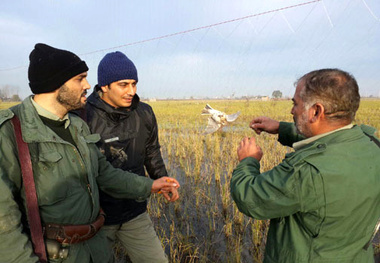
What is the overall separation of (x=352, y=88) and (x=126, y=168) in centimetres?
170

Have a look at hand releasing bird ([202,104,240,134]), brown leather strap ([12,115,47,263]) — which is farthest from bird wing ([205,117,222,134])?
brown leather strap ([12,115,47,263])

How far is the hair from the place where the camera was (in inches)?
40.9

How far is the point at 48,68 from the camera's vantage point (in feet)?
4.51

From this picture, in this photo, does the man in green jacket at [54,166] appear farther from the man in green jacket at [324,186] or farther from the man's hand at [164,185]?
the man in green jacket at [324,186]

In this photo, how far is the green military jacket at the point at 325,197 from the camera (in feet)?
3.13

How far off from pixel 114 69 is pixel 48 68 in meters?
0.67

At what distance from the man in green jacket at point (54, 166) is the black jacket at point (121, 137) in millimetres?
308

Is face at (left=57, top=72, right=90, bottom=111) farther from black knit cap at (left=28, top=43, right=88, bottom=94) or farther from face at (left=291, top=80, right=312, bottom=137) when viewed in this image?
face at (left=291, top=80, right=312, bottom=137)

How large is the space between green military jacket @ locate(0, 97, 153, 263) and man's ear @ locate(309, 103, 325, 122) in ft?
4.20

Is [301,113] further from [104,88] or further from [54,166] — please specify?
[104,88]

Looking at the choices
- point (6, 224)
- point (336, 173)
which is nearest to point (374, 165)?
point (336, 173)

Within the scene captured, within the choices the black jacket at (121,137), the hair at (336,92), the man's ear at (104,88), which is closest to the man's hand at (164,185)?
the black jacket at (121,137)

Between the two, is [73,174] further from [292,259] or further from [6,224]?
[292,259]

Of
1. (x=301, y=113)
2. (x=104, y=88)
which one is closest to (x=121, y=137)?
(x=104, y=88)
